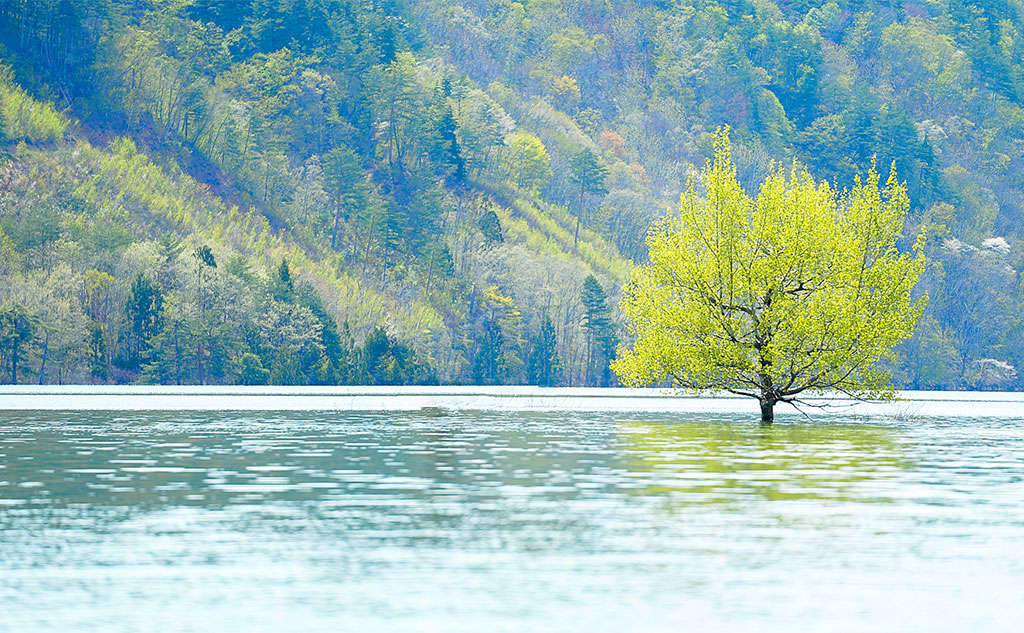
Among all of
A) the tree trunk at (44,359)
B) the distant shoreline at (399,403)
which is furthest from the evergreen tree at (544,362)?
the tree trunk at (44,359)

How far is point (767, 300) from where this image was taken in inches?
2317

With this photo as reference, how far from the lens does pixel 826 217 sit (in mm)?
58000

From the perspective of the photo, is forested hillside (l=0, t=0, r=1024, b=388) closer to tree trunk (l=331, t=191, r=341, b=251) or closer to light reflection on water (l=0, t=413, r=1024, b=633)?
tree trunk (l=331, t=191, r=341, b=251)

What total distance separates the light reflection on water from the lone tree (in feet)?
37.5

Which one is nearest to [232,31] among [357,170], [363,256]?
[357,170]

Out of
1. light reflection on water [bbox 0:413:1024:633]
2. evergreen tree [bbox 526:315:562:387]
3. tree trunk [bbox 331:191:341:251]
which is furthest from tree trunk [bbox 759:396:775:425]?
tree trunk [bbox 331:191:341:251]

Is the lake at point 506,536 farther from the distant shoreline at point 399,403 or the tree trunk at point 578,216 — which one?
the tree trunk at point 578,216

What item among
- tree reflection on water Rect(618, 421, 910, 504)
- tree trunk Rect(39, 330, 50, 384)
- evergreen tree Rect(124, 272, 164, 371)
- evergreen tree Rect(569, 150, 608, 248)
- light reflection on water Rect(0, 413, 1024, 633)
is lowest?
light reflection on water Rect(0, 413, 1024, 633)

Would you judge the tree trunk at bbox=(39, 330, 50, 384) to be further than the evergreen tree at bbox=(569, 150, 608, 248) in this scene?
No

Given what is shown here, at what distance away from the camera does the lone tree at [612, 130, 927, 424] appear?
5769 cm

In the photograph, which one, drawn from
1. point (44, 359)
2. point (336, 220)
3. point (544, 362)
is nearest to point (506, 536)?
point (44, 359)

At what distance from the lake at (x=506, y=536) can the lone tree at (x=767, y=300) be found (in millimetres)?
9646

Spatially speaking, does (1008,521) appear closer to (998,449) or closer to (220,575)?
(220,575)

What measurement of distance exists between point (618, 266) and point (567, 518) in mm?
146532
